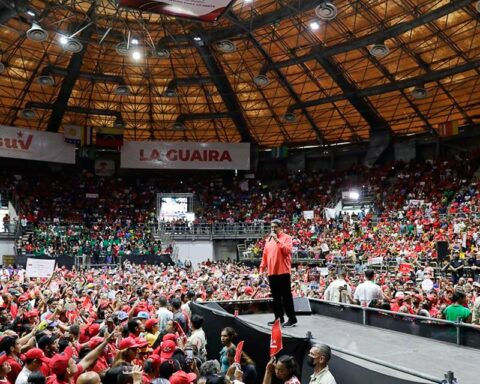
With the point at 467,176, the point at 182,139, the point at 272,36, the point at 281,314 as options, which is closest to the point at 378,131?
A: the point at 467,176

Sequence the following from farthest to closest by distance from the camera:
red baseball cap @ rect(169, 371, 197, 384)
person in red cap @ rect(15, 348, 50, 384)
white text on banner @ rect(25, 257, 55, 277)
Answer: white text on banner @ rect(25, 257, 55, 277), person in red cap @ rect(15, 348, 50, 384), red baseball cap @ rect(169, 371, 197, 384)

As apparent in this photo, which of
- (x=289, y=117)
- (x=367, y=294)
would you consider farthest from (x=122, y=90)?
(x=367, y=294)

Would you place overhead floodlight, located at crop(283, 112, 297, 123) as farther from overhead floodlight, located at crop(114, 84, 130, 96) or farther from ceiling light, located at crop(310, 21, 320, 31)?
overhead floodlight, located at crop(114, 84, 130, 96)

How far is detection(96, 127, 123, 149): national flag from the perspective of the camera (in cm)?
3728

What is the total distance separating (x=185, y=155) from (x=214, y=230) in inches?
250

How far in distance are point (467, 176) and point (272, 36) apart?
13.7 m

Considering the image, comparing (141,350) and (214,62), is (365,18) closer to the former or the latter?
(214,62)

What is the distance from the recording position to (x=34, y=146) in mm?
35375

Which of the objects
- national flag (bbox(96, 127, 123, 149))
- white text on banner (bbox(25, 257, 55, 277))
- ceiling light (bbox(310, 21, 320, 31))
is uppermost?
ceiling light (bbox(310, 21, 320, 31))

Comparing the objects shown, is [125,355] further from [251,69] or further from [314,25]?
[251,69]

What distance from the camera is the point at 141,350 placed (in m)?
5.76

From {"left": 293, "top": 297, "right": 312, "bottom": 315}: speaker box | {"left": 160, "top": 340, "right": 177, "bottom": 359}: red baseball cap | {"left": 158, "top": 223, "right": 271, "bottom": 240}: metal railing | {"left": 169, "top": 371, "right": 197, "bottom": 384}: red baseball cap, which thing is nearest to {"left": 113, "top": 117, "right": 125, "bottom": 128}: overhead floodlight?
{"left": 158, "top": 223, "right": 271, "bottom": 240}: metal railing

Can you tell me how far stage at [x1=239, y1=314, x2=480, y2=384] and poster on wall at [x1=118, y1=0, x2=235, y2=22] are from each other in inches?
343

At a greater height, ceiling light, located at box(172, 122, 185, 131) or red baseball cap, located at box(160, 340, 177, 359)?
ceiling light, located at box(172, 122, 185, 131)
